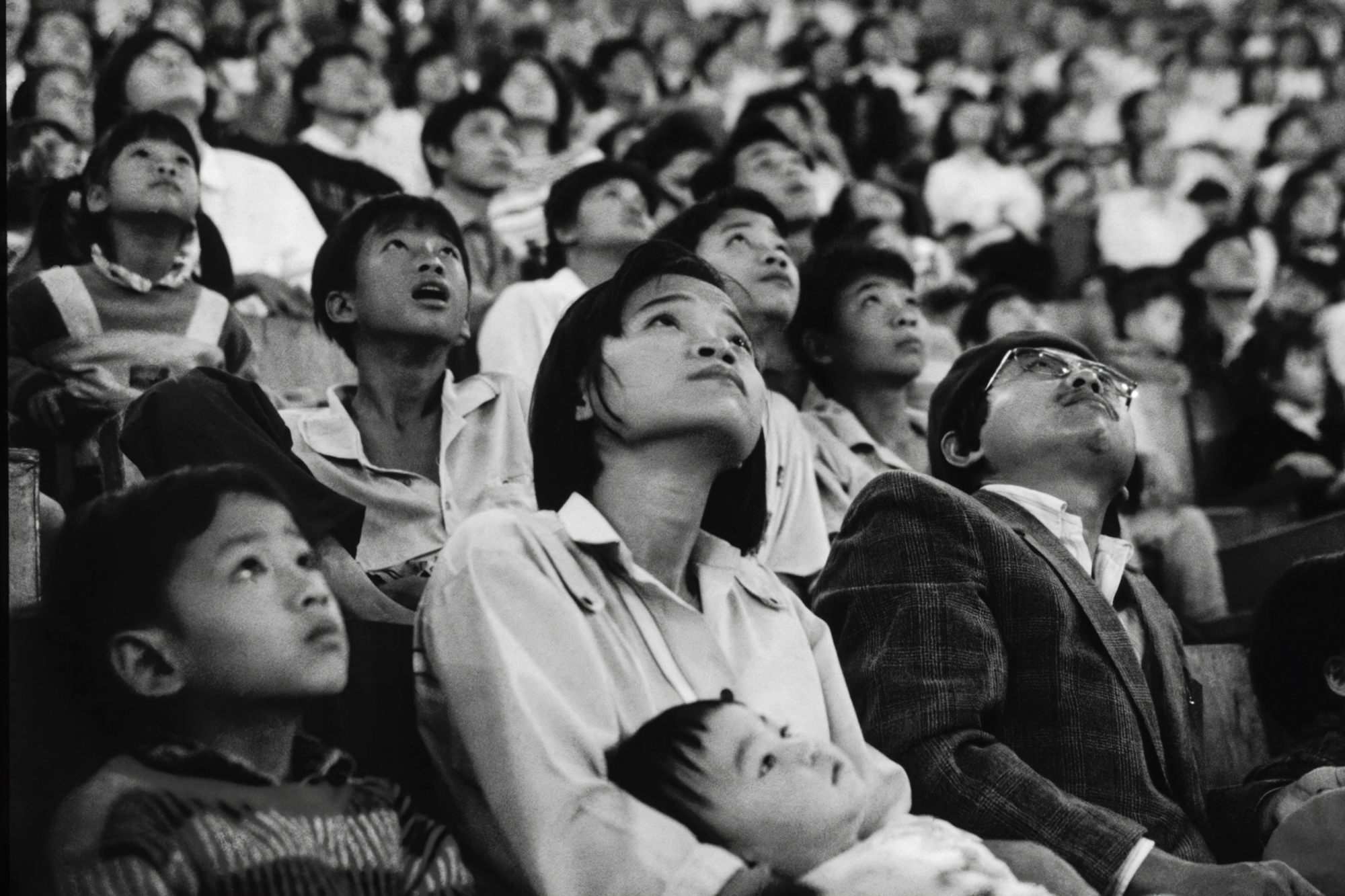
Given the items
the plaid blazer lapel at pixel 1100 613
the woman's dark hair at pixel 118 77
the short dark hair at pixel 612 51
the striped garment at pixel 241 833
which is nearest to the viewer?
the striped garment at pixel 241 833

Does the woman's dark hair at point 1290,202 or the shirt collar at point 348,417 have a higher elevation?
the woman's dark hair at point 1290,202

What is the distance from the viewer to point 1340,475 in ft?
19.1

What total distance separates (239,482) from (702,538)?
59 cm

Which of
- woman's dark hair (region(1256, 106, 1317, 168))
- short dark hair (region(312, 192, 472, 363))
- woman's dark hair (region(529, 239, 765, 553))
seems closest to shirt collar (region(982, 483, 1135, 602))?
woman's dark hair (region(529, 239, 765, 553))

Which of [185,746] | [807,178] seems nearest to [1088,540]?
[185,746]

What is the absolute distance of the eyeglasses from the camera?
303cm

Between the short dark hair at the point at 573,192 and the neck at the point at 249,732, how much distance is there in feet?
8.92

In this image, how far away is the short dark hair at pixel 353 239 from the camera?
3.32 meters

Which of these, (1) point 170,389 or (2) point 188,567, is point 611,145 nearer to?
(1) point 170,389

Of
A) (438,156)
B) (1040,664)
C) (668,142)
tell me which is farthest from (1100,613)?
(668,142)

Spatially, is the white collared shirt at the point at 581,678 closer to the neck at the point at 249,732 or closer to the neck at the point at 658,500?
the neck at the point at 658,500

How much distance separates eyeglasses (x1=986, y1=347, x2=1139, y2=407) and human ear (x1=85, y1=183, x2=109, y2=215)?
1782mm

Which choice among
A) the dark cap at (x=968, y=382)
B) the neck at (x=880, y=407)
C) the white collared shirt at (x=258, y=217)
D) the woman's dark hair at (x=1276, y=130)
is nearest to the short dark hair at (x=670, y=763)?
the dark cap at (x=968, y=382)

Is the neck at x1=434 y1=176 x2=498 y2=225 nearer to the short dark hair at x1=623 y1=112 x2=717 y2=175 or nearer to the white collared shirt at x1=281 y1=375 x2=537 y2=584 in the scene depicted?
the short dark hair at x1=623 y1=112 x2=717 y2=175
